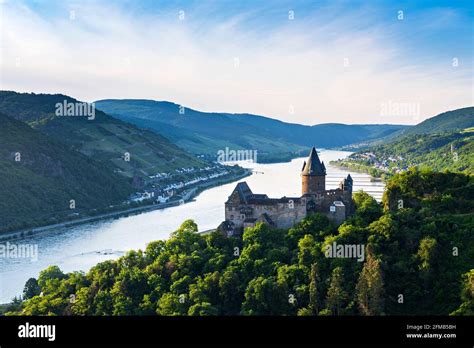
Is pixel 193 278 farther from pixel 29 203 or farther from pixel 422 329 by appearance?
pixel 29 203

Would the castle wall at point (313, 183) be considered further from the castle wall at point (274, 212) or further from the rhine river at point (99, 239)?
the rhine river at point (99, 239)

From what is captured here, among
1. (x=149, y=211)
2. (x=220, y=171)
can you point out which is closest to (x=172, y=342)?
(x=149, y=211)

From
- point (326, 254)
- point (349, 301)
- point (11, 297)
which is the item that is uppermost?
point (326, 254)

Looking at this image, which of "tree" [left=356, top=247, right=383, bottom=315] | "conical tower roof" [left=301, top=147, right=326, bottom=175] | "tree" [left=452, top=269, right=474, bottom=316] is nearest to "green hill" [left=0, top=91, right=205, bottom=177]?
"conical tower roof" [left=301, top=147, right=326, bottom=175]

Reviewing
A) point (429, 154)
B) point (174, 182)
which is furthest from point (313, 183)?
point (429, 154)

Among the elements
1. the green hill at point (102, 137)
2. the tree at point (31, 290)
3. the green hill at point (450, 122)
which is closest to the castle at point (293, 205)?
the tree at point (31, 290)

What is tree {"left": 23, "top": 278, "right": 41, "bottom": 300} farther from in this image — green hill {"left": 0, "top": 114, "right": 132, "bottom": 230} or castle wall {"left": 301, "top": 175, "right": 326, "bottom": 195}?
green hill {"left": 0, "top": 114, "right": 132, "bottom": 230}

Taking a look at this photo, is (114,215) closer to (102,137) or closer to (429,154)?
(102,137)
